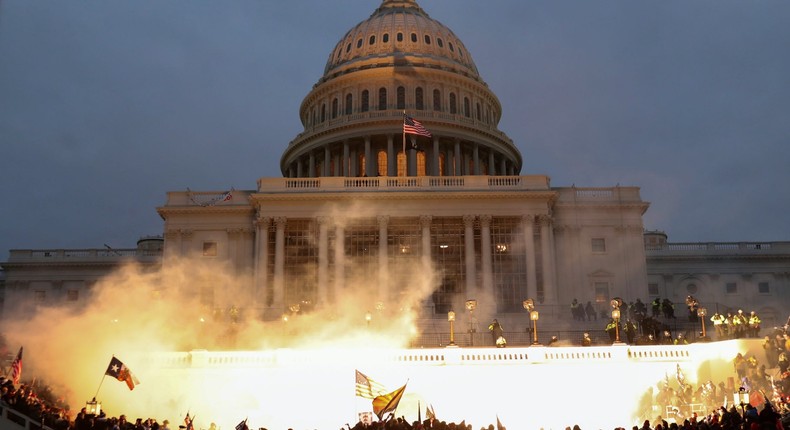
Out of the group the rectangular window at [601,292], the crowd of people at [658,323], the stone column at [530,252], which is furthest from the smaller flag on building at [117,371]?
the rectangular window at [601,292]

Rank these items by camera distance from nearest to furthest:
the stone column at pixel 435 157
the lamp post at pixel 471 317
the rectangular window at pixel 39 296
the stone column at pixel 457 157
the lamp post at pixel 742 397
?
the lamp post at pixel 742 397
the lamp post at pixel 471 317
the rectangular window at pixel 39 296
the stone column at pixel 435 157
the stone column at pixel 457 157

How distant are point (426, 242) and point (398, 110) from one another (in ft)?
82.3

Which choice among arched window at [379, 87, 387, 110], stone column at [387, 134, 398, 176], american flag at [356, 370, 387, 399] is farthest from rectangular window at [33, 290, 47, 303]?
american flag at [356, 370, 387, 399]

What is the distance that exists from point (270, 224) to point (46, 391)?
26217mm

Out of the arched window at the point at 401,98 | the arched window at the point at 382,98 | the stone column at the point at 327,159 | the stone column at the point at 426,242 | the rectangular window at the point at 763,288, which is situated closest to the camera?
the stone column at the point at 426,242

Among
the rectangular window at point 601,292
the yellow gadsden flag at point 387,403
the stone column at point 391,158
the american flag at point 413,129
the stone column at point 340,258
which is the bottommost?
the yellow gadsden flag at point 387,403

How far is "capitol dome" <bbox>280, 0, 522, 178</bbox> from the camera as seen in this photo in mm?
77062

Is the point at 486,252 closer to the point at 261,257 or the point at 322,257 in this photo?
the point at 322,257

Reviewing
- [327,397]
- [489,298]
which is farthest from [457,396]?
[489,298]

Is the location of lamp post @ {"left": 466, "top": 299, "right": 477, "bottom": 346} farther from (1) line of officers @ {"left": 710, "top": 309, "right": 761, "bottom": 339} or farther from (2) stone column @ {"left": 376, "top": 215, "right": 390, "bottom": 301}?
(1) line of officers @ {"left": 710, "top": 309, "right": 761, "bottom": 339}

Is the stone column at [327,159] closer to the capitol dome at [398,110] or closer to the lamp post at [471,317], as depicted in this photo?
the capitol dome at [398,110]

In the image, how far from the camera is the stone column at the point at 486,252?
180ft

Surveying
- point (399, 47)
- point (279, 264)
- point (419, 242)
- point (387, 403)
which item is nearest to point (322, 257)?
point (279, 264)

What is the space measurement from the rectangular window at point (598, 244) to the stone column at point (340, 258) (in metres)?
17.8
